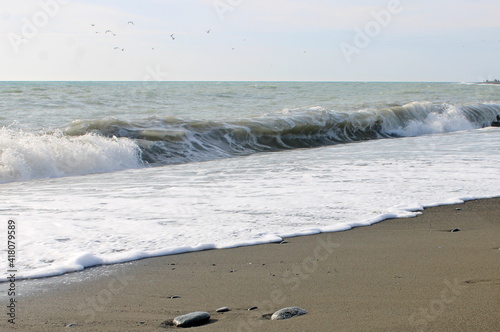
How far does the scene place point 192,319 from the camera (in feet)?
8.39

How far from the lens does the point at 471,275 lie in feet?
10.3

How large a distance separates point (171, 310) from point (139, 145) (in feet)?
27.2

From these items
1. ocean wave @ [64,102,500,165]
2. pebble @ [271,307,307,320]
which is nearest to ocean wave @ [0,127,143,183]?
ocean wave @ [64,102,500,165]

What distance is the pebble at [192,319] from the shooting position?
8.34ft

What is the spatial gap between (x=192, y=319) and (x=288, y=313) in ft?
1.48

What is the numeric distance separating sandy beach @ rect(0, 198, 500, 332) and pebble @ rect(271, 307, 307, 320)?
0.05 meters

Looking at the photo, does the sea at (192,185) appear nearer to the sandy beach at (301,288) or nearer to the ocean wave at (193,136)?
the ocean wave at (193,136)

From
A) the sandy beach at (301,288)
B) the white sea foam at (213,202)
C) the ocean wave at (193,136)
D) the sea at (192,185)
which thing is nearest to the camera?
the sandy beach at (301,288)

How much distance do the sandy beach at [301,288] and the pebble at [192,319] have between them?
0.04 m

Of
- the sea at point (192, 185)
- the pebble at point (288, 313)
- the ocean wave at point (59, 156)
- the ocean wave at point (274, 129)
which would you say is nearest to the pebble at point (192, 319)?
the pebble at point (288, 313)

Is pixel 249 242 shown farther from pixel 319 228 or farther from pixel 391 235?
pixel 391 235

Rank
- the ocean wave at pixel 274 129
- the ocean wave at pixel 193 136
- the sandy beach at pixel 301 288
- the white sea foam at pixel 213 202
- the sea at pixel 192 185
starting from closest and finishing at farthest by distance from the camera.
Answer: the sandy beach at pixel 301 288 → the white sea foam at pixel 213 202 → the sea at pixel 192 185 → the ocean wave at pixel 193 136 → the ocean wave at pixel 274 129

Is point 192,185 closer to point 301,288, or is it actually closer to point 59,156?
point 59,156

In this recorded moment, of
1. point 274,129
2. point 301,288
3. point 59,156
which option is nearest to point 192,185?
point 59,156
